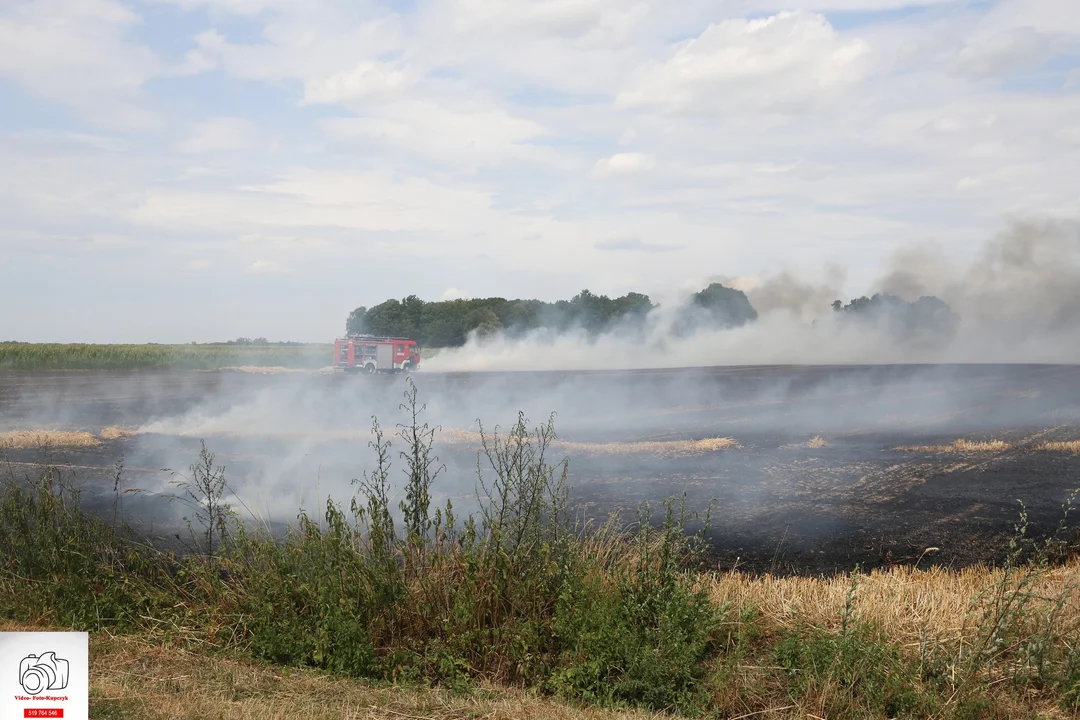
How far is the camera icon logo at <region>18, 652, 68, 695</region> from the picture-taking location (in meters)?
4.68

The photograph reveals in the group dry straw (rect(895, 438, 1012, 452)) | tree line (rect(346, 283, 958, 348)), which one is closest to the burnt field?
dry straw (rect(895, 438, 1012, 452))

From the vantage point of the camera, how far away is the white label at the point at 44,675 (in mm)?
4660

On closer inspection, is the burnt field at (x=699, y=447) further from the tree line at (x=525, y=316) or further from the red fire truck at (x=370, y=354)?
the tree line at (x=525, y=316)

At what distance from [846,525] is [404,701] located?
8825mm

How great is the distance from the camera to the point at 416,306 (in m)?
78.6

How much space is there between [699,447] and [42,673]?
17.8 metres

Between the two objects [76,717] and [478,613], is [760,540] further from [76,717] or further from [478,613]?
[76,717]

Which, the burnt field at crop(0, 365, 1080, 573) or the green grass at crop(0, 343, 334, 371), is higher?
the green grass at crop(0, 343, 334, 371)

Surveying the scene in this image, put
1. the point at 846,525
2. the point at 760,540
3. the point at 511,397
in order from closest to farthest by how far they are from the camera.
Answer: the point at 760,540, the point at 846,525, the point at 511,397

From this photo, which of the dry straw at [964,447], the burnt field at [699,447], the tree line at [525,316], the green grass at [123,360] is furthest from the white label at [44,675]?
the tree line at [525,316]

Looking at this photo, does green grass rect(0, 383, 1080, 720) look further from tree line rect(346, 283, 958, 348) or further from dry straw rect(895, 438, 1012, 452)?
tree line rect(346, 283, 958, 348)

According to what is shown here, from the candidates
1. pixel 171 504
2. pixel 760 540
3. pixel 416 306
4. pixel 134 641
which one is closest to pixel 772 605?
pixel 760 540

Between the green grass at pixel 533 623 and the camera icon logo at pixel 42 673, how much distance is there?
2.38 metres

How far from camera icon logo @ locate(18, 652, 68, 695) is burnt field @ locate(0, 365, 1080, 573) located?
7.78 meters
